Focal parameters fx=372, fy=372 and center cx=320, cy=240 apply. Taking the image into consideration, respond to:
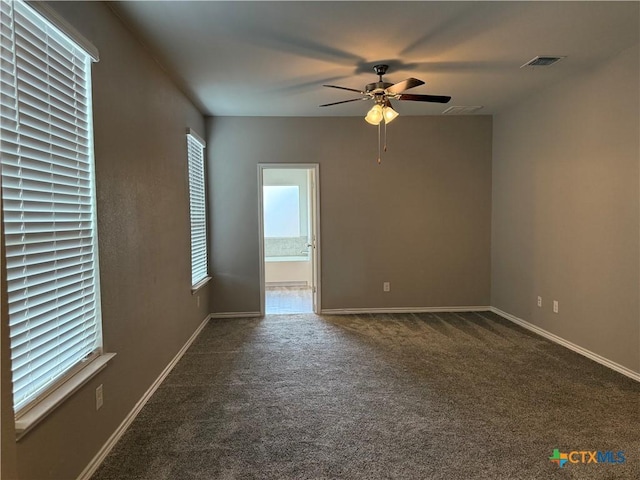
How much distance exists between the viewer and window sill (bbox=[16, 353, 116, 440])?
56.1 inches

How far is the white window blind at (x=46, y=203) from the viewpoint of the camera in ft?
4.73

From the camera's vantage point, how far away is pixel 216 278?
5.00 meters

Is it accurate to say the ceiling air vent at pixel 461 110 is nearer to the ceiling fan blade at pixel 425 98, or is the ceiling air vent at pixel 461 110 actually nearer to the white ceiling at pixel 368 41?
the white ceiling at pixel 368 41

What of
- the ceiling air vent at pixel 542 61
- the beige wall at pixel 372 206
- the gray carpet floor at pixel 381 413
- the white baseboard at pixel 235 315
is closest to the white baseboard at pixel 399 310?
the beige wall at pixel 372 206

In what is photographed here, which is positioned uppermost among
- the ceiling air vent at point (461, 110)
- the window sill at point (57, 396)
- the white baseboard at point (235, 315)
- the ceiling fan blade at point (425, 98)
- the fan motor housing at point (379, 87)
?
the ceiling air vent at point (461, 110)

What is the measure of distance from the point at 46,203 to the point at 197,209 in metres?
2.84

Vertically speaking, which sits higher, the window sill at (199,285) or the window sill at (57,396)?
the window sill at (199,285)

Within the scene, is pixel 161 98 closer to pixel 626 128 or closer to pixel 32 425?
pixel 32 425

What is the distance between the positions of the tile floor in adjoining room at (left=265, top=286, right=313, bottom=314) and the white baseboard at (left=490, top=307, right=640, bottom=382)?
263 cm

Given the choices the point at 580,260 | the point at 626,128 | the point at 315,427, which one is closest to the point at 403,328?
the point at 580,260

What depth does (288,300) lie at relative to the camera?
607 centimetres

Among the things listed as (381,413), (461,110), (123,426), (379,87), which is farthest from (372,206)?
(123,426)

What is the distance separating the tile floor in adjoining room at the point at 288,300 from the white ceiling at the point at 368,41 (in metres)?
2.93

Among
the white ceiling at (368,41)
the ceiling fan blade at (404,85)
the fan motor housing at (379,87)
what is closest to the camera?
the white ceiling at (368,41)
